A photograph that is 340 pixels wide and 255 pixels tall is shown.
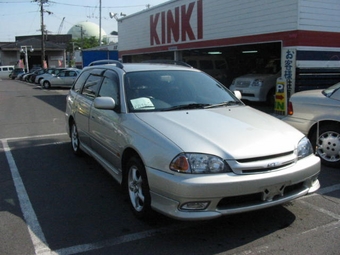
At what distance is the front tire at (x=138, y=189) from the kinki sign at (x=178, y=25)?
11.1 m

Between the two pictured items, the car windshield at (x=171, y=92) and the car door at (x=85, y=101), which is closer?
the car windshield at (x=171, y=92)

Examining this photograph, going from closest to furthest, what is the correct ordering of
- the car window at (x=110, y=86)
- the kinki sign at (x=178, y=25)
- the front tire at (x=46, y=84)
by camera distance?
the car window at (x=110, y=86)
the kinki sign at (x=178, y=25)
the front tire at (x=46, y=84)

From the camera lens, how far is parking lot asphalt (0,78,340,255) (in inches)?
129

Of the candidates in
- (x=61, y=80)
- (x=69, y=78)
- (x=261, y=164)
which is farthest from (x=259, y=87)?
(x=61, y=80)

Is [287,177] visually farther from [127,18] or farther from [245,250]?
[127,18]

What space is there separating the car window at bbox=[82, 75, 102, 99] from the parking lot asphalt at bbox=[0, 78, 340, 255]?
125cm

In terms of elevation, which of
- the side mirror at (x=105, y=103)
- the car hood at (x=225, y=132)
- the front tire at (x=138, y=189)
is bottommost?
the front tire at (x=138, y=189)

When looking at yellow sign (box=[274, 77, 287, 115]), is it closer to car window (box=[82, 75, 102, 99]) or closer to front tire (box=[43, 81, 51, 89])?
car window (box=[82, 75, 102, 99])

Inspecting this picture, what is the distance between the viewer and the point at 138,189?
3820 mm

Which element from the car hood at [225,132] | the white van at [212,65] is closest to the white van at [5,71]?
the white van at [212,65]

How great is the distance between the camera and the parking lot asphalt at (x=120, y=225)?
3283mm

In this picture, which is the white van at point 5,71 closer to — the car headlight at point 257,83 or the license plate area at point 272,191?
the car headlight at point 257,83

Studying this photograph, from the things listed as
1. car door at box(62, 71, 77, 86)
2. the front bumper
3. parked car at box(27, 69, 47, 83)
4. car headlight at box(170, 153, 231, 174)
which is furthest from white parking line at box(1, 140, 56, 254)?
parked car at box(27, 69, 47, 83)

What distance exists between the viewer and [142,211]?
371 centimetres
